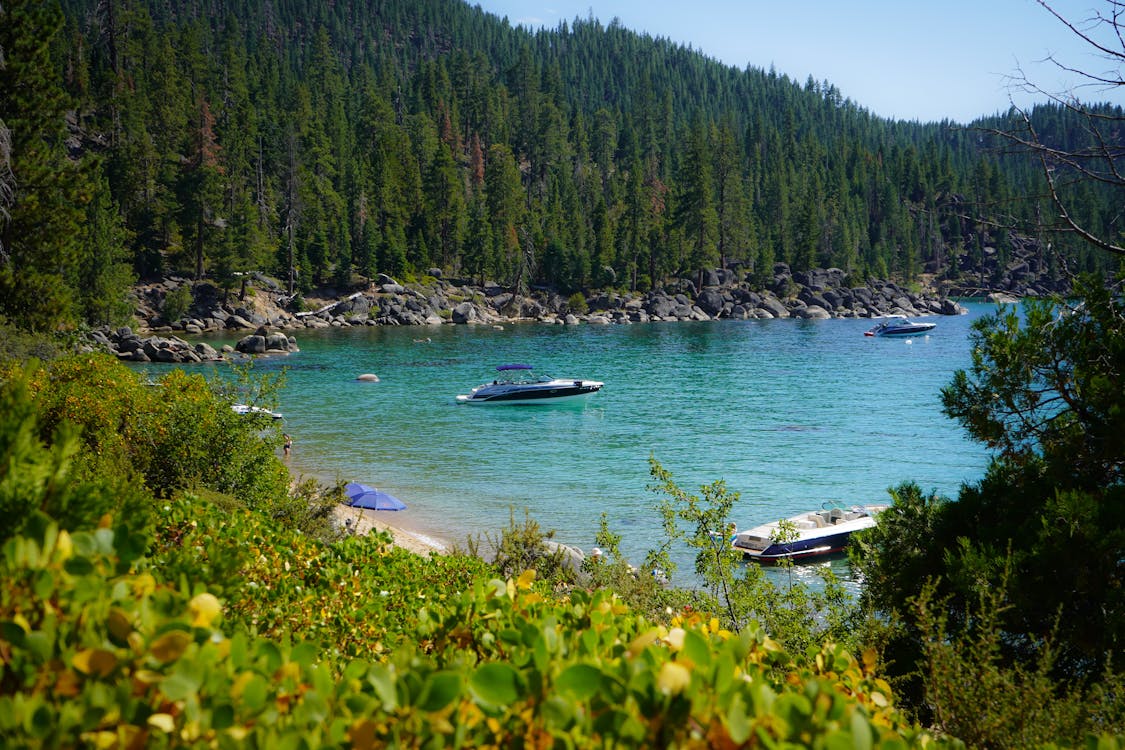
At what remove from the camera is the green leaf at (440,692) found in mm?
1979

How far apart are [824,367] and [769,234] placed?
68.8 metres

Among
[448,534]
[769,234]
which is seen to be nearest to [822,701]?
[448,534]

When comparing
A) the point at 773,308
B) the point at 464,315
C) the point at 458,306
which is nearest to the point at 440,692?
the point at 464,315

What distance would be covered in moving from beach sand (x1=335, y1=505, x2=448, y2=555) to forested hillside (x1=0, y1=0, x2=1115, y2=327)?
1148cm

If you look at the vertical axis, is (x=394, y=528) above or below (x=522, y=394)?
below

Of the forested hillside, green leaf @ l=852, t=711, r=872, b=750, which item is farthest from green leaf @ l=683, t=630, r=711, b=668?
the forested hillside

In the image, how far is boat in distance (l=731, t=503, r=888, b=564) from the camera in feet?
54.1

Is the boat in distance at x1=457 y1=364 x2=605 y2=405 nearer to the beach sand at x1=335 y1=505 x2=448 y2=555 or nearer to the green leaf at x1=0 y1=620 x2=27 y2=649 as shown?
the beach sand at x1=335 y1=505 x2=448 y2=555

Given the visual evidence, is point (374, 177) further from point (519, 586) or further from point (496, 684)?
point (496, 684)

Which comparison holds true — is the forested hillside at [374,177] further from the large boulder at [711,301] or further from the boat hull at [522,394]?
the boat hull at [522,394]

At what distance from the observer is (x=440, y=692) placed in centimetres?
199

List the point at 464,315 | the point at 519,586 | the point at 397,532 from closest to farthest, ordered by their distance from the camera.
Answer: the point at 519,586 < the point at 397,532 < the point at 464,315

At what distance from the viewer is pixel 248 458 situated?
39.8 feet

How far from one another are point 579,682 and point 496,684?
217 mm
